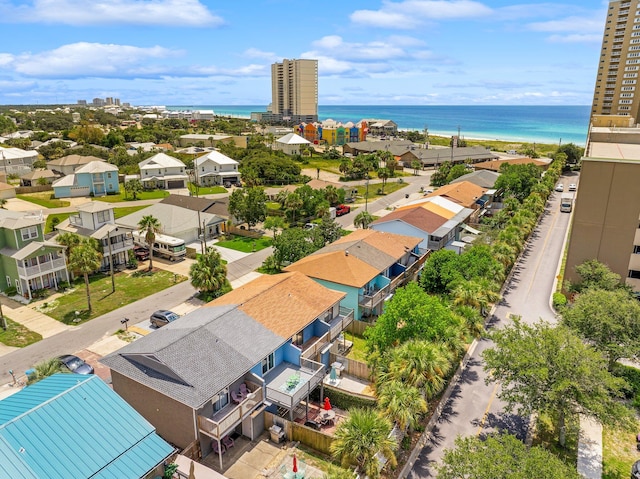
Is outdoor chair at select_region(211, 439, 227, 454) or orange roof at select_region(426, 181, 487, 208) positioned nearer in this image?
outdoor chair at select_region(211, 439, 227, 454)

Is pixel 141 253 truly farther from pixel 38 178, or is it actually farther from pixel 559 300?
pixel 38 178

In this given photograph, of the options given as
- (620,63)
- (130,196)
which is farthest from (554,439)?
(620,63)

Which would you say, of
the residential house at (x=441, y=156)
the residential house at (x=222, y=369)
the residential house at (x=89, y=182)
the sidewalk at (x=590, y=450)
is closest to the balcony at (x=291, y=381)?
the residential house at (x=222, y=369)

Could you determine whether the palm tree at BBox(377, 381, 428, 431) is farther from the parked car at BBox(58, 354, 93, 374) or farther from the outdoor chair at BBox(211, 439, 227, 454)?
the parked car at BBox(58, 354, 93, 374)

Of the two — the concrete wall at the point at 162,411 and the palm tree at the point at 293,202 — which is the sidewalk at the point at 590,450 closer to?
the concrete wall at the point at 162,411

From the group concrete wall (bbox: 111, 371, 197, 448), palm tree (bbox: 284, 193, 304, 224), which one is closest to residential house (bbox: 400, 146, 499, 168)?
palm tree (bbox: 284, 193, 304, 224)
